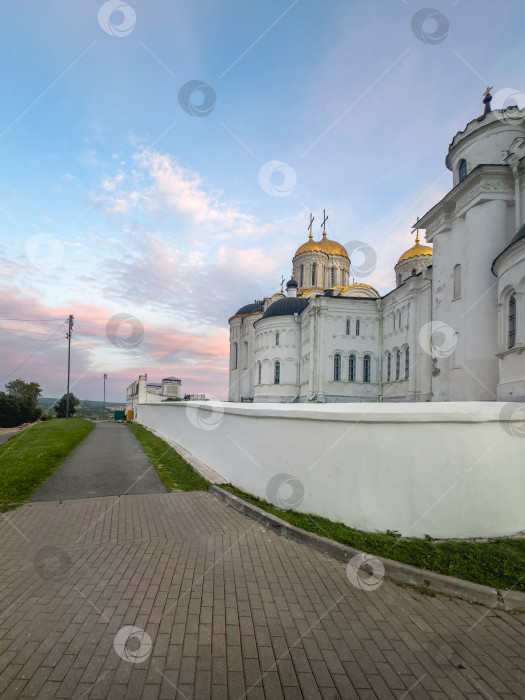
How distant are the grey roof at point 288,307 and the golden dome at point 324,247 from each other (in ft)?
36.0

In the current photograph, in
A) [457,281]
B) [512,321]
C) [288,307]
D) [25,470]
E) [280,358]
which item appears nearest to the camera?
[25,470]

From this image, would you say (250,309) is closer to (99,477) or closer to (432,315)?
(432,315)

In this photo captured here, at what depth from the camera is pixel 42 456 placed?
11.5 m

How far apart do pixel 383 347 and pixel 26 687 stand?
34306mm

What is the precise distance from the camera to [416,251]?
42469 mm

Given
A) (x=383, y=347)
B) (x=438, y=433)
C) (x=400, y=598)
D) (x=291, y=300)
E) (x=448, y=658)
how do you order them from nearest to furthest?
(x=448, y=658), (x=400, y=598), (x=438, y=433), (x=383, y=347), (x=291, y=300)

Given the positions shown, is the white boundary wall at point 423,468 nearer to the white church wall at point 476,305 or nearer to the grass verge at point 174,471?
the grass verge at point 174,471

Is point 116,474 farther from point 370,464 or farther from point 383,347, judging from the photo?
point 383,347

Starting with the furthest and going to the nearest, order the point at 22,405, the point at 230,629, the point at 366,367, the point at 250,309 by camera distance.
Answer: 1. the point at 250,309
2. the point at 22,405
3. the point at 366,367
4. the point at 230,629

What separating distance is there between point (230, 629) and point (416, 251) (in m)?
44.8

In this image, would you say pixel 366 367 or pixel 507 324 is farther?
pixel 366 367

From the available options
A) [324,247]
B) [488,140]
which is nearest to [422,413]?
[488,140]

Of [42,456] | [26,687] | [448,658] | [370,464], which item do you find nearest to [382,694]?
[448,658]

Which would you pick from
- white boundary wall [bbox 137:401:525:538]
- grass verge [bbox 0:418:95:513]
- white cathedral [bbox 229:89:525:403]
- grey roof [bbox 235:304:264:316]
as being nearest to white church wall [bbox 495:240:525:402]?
white cathedral [bbox 229:89:525:403]
